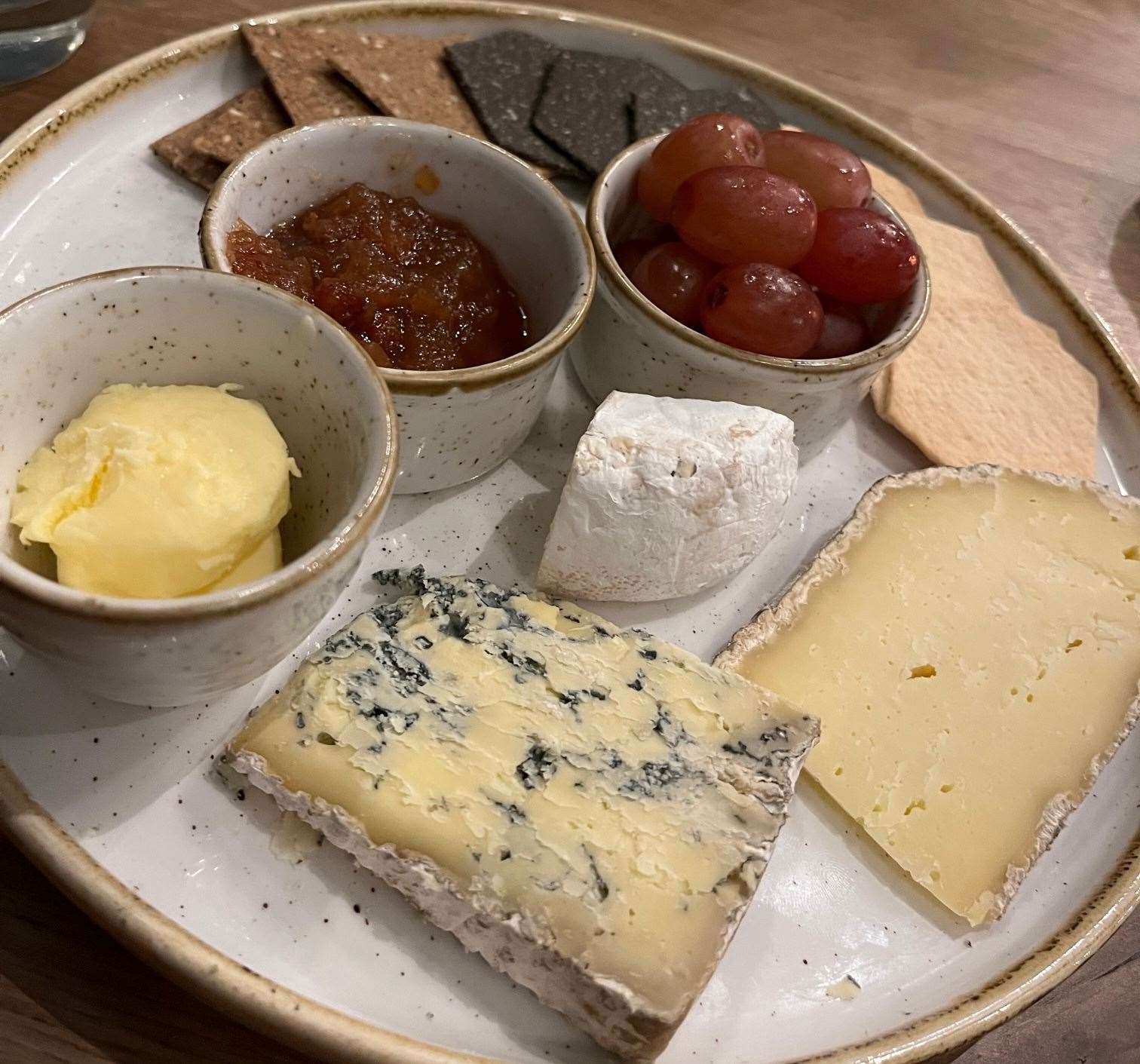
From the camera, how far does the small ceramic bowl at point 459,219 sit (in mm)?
1298

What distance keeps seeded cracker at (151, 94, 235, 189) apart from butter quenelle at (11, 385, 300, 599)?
763 mm

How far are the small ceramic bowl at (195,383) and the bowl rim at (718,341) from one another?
20.7 inches

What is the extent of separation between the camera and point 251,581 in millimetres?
993

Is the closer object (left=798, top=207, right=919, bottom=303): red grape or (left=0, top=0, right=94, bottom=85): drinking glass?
(left=798, top=207, right=919, bottom=303): red grape

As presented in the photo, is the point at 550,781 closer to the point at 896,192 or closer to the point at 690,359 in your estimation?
the point at 690,359

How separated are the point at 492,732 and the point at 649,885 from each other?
0.81 feet

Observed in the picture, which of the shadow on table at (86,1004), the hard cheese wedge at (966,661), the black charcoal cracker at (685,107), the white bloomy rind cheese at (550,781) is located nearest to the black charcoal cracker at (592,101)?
the black charcoal cracker at (685,107)

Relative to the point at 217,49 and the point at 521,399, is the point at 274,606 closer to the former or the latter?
the point at 521,399

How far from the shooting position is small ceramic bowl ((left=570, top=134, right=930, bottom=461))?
146cm

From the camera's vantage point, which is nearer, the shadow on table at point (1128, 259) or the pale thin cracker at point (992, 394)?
the pale thin cracker at point (992, 394)

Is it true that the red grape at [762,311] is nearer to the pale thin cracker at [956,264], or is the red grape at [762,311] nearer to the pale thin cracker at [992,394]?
the pale thin cracker at [992,394]

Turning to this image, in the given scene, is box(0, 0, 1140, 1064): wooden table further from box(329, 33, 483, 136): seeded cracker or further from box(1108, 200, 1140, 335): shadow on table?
box(329, 33, 483, 136): seeded cracker

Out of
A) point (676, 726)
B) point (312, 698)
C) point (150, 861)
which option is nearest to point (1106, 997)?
point (676, 726)

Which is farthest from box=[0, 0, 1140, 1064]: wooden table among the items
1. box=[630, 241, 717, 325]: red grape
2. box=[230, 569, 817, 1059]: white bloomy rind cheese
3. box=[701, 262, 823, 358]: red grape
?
box=[630, 241, 717, 325]: red grape
